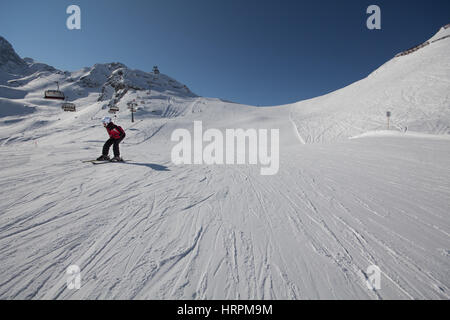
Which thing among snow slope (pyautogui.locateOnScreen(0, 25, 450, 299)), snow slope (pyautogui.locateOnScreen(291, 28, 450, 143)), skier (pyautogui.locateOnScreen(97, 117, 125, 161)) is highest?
snow slope (pyautogui.locateOnScreen(291, 28, 450, 143))

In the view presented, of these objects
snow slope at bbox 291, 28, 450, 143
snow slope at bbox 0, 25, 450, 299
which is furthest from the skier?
snow slope at bbox 291, 28, 450, 143

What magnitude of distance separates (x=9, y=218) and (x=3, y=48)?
332m

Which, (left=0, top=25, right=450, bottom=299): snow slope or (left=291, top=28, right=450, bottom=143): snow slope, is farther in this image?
(left=291, top=28, right=450, bottom=143): snow slope

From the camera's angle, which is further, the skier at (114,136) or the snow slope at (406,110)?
the snow slope at (406,110)

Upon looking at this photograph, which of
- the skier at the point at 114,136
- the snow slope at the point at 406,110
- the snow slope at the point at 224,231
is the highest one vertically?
the snow slope at the point at 406,110

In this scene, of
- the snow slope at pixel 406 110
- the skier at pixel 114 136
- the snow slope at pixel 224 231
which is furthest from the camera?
the snow slope at pixel 406 110

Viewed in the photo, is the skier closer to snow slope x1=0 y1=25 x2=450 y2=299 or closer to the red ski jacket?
the red ski jacket

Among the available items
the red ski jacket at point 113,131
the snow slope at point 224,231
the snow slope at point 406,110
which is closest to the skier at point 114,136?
the red ski jacket at point 113,131

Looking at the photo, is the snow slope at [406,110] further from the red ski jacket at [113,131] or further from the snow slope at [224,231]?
the red ski jacket at [113,131]

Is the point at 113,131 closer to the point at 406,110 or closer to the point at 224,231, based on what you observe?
the point at 224,231

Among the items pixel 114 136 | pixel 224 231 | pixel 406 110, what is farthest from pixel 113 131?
pixel 406 110

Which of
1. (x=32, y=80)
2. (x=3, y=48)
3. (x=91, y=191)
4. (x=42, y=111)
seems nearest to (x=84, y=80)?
(x=32, y=80)

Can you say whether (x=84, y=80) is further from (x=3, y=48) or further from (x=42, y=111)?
(x=3, y=48)
